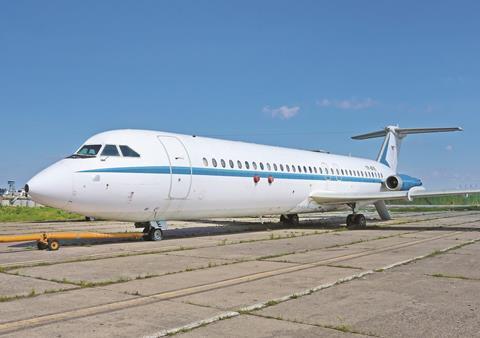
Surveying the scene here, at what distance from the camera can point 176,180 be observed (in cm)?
1442

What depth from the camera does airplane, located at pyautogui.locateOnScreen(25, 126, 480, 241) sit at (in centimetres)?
1249

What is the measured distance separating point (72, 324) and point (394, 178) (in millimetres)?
26516

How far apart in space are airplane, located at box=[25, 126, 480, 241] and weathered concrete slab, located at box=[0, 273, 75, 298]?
4.21 metres

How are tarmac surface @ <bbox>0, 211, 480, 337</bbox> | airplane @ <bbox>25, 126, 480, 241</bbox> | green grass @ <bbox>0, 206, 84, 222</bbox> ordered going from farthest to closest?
green grass @ <bbox>0, 206, 84, 222</bbox>, airplane @ <bbox>25, 126, 480, 241</bbox>, tarmac surface @ <bbox>0, 211, 480, 337</bbox>

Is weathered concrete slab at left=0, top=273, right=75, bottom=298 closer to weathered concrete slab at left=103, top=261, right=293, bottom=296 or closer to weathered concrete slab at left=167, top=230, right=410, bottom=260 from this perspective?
weathered concrete slab at left=103, top=261, right=293, bottom=296

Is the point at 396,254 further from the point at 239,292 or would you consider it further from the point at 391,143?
the point at 391,143

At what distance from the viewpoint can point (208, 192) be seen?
15.6 metres

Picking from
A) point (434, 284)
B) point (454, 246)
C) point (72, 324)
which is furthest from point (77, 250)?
point (454, 246)

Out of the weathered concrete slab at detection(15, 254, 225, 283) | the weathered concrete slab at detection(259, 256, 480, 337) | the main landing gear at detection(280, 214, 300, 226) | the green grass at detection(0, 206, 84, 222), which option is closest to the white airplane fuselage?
the main landing gear at detection(280, 214, 300, 226)

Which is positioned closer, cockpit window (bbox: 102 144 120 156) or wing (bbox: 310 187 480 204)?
cockpit window (bbox: 102 144 120 156)

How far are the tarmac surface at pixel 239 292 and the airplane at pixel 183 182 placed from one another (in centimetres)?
154

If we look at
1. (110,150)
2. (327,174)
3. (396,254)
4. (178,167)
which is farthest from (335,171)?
(110,150)

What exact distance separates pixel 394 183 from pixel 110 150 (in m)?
20.3

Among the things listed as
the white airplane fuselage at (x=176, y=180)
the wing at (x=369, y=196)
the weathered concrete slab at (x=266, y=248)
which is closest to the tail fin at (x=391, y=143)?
the wing at (x=369, y=196)
